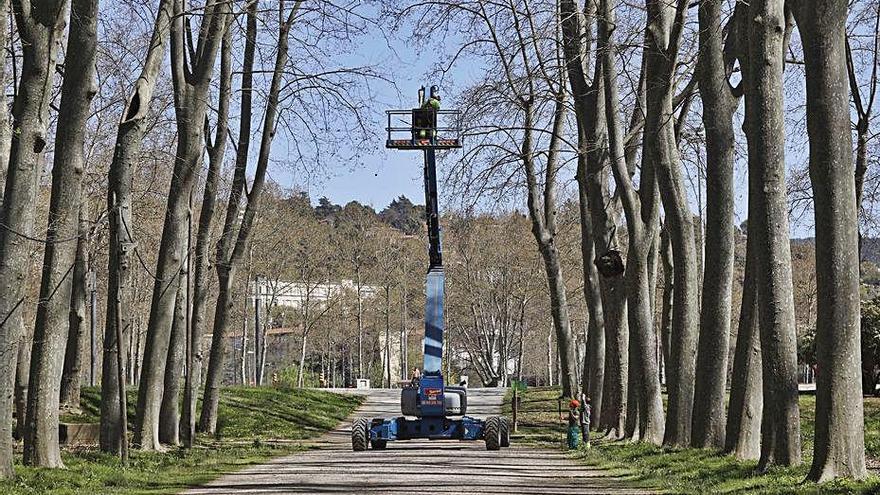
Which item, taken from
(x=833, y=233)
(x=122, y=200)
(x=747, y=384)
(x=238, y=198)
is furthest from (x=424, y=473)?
(x=238, y=198)

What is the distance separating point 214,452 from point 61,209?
28.9ft

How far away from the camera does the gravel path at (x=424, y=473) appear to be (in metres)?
16.0

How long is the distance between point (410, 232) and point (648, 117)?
66.2 m

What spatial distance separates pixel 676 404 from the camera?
74.0 ft

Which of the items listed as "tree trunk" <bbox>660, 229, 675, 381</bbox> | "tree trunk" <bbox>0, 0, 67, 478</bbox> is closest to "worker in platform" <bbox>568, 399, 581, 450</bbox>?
"tree trunk" <bbox>660, 229, 675, 381</bbox>

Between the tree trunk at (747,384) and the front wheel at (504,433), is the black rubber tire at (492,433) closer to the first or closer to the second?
the front wheel at (504,433)

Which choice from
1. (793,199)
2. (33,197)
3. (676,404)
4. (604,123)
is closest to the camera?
(33,197)

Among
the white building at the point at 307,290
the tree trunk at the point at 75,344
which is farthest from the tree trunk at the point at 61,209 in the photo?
the white building at the point at 307,290

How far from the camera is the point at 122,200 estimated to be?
1991 cm

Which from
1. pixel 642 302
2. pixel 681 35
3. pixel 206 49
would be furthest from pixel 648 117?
pixel 206 49

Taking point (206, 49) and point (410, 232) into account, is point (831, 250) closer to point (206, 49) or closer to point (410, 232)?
point (206, 49)

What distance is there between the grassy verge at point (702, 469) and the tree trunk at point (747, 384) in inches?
13.5

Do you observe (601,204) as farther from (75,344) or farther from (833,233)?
(833,233)

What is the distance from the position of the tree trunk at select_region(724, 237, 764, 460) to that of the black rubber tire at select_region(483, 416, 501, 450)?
7.16 m
